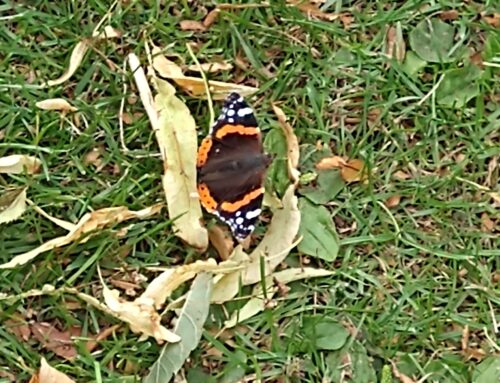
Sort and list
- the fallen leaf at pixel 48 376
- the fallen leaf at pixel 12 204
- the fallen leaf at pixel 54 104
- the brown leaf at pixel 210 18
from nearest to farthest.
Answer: the fallen leaf at pixel 48 376 → the fallen leaf at pixel 12 204 → the fallen leaf at pixel 54 104 → the brown leaf at pixel 210 18

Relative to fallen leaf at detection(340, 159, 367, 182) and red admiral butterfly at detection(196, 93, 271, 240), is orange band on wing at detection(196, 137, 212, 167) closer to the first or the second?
red admiral butterfly at detection(196, 93, 271, 240)

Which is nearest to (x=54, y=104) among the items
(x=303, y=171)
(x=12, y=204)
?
(x=12, y=204)

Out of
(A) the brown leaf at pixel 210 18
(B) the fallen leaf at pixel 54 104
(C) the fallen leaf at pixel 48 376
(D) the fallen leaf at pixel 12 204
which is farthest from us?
(A) the brown leaf at pixel 210 18

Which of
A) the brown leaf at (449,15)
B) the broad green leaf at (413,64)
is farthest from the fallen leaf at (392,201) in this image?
the brown leaf at (449,15)

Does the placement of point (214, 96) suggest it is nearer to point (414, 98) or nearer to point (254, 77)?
point (254, 77)

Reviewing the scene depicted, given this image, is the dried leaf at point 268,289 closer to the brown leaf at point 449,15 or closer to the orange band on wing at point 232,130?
the orange band on wing at point 232,130

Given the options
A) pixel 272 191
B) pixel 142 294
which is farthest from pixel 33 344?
pixel 272 191

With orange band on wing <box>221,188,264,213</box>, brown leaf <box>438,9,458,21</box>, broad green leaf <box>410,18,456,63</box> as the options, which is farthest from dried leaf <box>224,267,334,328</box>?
brown leaf <box>438,9,458,21</box>
